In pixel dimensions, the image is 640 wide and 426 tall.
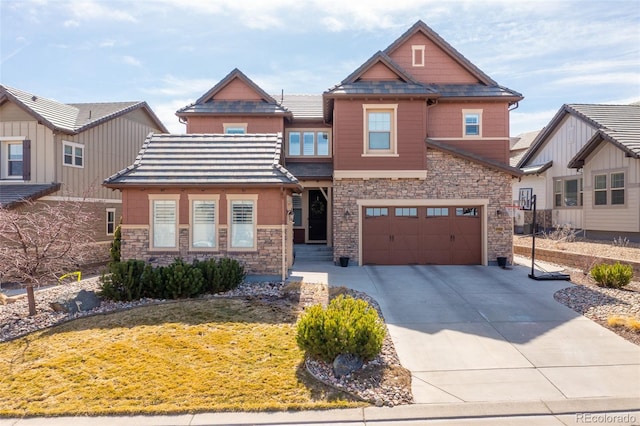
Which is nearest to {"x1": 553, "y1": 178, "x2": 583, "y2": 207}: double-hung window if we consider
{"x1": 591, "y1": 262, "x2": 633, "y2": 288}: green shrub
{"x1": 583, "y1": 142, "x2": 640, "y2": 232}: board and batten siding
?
{"x1": 583, "y1": 142, "x2": 640, "y2": 232}: board and batten siding

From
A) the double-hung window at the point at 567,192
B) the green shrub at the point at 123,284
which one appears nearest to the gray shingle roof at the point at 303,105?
the green shrub at the point at 123,284

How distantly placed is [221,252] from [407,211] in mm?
7309

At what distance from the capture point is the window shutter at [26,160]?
1661 centimetres

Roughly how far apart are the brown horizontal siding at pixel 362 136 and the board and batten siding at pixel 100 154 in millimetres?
11081

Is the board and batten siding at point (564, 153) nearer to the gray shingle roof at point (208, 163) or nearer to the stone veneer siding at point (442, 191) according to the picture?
the stone veneer siding at point (442, 191)

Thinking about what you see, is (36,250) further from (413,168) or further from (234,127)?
(413,168)

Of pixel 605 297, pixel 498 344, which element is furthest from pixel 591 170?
pixel 498 344

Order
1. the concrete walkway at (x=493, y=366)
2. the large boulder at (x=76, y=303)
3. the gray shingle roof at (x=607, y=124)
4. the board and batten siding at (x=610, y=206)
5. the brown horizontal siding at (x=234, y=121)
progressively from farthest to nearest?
the brown horizontal siding at (x=234, y=121) → the gray shingle roof at (x=607, y=124) → the board and batten siding at (x=610, y=206) → the large boulder at (x=76, y=303) → the concrete walkway at (x=493, y=366)

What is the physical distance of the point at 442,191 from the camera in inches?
576

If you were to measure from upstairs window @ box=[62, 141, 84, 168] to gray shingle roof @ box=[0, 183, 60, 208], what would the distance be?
1494 millimetres

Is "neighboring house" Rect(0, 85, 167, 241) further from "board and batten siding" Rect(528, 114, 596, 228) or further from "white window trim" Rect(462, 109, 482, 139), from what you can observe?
"board and batten siding" Rect(528, 114, 596, 228)

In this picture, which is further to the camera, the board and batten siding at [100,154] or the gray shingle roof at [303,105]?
the gray shingle roof at [303,105]

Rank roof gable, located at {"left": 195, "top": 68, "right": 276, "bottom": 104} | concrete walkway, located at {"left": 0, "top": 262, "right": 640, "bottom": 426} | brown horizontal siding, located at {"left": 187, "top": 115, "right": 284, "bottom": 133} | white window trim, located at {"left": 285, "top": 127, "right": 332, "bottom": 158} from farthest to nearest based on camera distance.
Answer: white window trim, located at {"left": 285, "top": 127, "right": 332, "bottom": 158} < roof gable, located at {"left": 195, "top": 68, "right": 276, "bottom": 104} < brown horizontal siding, located at {"left": 187, "top": 115, "right": 284, "bottom": 133} < concrete walkway, located at {"left": 0, "top": 262, "right": 640, "bottom": 426}

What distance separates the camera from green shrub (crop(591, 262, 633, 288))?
10.6m
